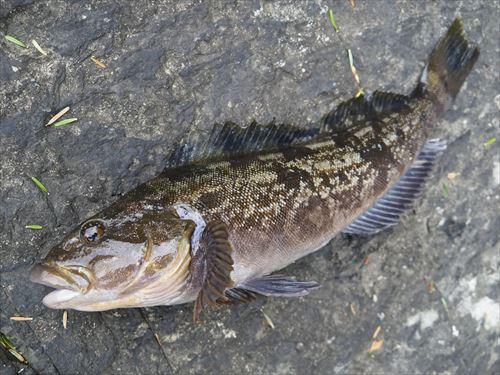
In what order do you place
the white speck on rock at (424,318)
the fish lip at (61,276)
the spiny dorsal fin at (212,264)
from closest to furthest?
1. the fish lip at (61,276)
2. the spiny dorsal fin at (212,264)
3. the white speck on rock at (424,318)

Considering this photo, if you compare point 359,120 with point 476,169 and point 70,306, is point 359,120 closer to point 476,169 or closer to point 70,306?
point 476,169

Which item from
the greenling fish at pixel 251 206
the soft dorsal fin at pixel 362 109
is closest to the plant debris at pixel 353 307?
the greenling fish at pixel 251 206

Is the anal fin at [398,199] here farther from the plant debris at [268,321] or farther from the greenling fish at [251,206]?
the plant debris at [268,321]

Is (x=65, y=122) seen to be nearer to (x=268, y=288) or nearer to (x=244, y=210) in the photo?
(x=244, y=210)

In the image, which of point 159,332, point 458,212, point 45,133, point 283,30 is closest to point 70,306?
point 159,332

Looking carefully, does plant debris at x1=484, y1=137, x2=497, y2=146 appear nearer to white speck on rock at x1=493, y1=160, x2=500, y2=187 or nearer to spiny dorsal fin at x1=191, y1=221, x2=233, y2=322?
white speck on rock at x1=493, y1=160, x2=500, y2=187

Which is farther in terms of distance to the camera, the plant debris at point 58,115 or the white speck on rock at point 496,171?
the white speck on rock at point 496,171

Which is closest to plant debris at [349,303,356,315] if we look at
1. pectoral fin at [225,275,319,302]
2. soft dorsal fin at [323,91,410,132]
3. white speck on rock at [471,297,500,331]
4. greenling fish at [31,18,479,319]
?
greenling fish at [31,18,479,319]
